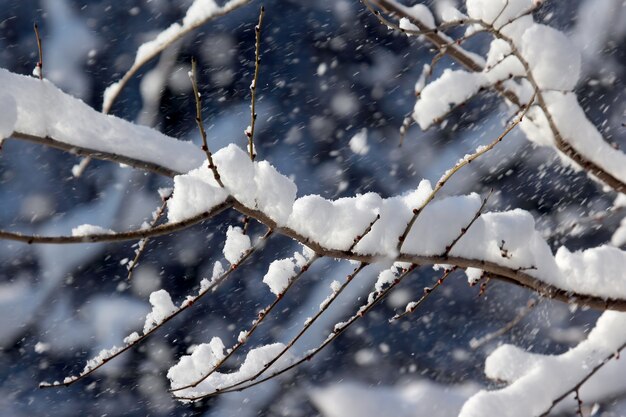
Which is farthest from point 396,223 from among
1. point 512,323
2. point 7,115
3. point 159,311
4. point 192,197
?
point 512,323

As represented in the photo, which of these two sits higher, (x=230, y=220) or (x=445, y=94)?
(x=445, y=94)

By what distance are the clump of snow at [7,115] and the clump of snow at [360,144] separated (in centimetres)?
476

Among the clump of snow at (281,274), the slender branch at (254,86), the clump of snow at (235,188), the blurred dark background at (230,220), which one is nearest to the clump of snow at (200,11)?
the slender branch at (254,86)

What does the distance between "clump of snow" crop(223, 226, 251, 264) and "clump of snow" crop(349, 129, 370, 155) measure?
4321 mm

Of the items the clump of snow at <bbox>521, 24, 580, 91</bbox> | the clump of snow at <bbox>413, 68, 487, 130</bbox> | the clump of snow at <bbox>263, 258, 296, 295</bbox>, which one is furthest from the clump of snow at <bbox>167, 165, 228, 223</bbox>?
the clump of snow at <bbox>521, 24, 580, 91</bbox>

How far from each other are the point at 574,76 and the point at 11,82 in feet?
5.70

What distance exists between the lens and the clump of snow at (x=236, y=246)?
160cm

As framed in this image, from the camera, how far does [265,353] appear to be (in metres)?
2.03

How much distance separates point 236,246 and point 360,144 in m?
4.37

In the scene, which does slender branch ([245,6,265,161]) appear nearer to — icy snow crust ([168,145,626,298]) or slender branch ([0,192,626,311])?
icy snow crust ([168,145,626,298])

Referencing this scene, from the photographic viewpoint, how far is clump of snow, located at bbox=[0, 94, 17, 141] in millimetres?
1225

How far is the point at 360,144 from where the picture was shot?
589 cm

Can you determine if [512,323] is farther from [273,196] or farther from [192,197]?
[192,197]

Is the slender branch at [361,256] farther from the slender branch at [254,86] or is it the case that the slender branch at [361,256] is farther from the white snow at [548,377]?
the white snow at [548,377]
